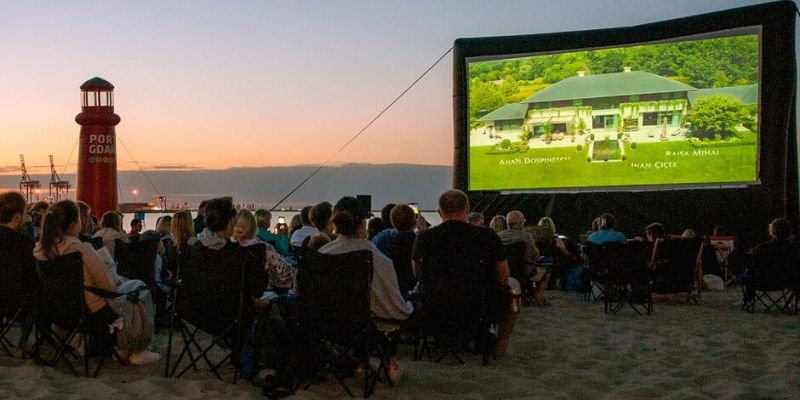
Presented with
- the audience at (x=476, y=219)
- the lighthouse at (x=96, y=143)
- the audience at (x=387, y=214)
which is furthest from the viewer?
the lighthouse at (x=96, y=143)

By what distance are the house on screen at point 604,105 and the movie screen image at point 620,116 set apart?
16 millimetres

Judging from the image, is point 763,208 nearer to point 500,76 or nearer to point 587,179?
point 587,179

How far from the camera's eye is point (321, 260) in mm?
4281

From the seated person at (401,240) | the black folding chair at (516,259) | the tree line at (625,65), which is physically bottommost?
the black folding chair at (516,259)

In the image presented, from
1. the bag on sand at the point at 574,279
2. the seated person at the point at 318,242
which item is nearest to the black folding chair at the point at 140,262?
the seated person at the point at 318,242

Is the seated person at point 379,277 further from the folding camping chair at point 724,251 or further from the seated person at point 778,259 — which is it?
the folding camping chair at point 724,251

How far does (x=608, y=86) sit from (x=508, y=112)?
5.96 feet

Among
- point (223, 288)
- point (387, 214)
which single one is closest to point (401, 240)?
point (387, 214)

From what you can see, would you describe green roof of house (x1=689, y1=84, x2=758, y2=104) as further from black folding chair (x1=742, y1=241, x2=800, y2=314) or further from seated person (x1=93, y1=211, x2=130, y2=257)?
seated person (x1=93, y1=211, x2=130, y2=257)

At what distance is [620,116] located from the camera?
13547mm

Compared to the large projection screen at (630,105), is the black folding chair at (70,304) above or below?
below

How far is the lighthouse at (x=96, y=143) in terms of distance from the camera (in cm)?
1574

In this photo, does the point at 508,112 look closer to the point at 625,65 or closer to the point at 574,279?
the point at 625,65

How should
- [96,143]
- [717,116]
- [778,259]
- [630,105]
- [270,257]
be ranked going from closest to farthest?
[270,257], [778,259], [717,116], [630,105], [96,143]
